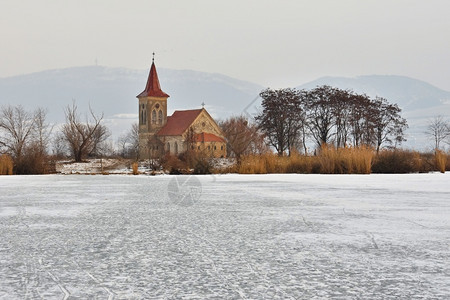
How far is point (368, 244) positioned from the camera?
559 centimetres

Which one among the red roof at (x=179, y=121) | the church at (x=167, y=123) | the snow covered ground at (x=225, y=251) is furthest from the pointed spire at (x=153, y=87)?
the snow covered ground at (x=225, y=251)

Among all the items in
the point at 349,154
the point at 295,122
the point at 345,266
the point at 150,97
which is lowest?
the point at 345,266

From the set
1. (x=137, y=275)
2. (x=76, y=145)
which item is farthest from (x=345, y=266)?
(x=76, y=145)

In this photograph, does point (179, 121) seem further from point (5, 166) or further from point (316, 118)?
point (5, 166)

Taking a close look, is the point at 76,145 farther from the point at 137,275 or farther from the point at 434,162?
the point at 137,275

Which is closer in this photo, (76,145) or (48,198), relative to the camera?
(48,198)

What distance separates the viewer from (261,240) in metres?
5.87

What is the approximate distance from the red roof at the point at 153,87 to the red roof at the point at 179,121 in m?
5.90

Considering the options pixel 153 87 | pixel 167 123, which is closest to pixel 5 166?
pixel 167 123

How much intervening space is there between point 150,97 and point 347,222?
95.5 meters

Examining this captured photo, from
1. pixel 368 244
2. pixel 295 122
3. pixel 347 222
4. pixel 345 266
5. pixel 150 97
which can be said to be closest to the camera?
pixel 345 266

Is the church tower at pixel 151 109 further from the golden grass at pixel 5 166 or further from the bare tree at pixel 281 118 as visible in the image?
the golden grass at pixel 5 166

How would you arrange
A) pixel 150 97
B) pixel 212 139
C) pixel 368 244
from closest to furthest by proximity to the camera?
pixel 368 244 → pixel 212 139 → pixel 150 97

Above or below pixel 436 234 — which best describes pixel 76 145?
above
